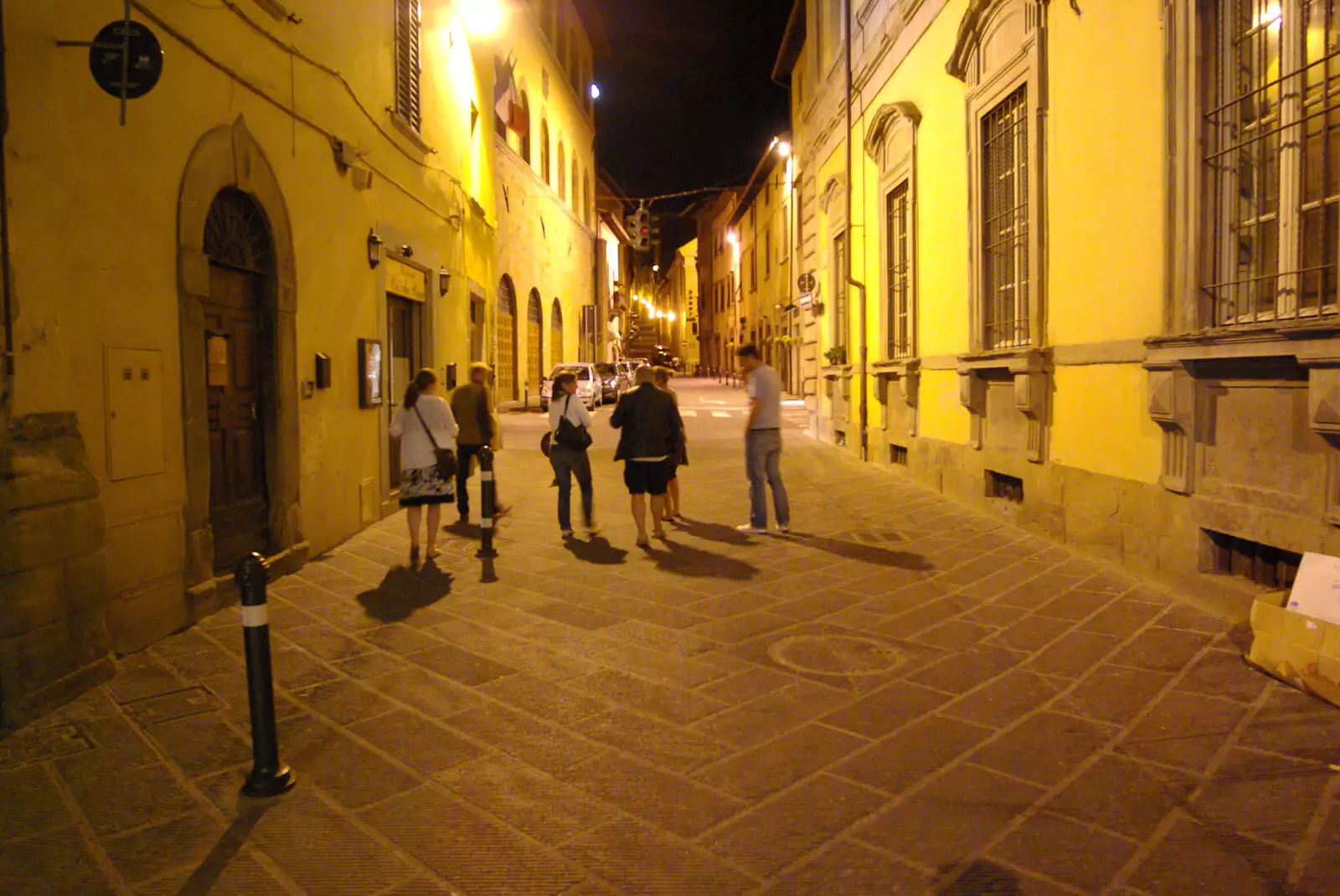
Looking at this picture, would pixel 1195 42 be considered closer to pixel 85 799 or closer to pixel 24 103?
pixel 24 103

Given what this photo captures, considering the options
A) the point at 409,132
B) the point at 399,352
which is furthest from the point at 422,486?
the point at 409,132

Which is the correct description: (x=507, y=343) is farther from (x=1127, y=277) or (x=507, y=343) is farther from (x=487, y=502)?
(x=1127, y=277)

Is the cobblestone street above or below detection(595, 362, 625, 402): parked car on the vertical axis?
below

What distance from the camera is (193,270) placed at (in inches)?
223

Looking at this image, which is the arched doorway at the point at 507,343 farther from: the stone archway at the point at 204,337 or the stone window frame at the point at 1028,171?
the stone archway at the point at 204,337

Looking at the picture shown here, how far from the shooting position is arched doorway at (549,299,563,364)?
101 feet

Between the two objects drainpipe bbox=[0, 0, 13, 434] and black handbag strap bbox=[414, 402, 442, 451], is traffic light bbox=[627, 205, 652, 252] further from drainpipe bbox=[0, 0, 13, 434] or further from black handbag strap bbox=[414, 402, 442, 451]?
drainpipe bbox=[0, 0, 13, 434]

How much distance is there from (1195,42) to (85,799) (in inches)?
272

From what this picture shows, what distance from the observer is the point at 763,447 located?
872 centimetres

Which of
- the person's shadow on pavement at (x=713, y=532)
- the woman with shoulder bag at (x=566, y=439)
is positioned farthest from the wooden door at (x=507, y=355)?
the woman with shoulder bag at (x=566, y=439)

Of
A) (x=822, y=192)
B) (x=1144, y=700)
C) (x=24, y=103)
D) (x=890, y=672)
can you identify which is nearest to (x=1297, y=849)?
(x=1144, y=700)

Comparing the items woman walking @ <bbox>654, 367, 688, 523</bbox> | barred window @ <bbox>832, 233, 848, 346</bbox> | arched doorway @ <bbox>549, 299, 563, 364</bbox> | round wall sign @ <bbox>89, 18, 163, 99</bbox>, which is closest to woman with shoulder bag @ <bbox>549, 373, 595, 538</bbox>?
woman walking @ <bbox>654, 367, 688, 523</bbox>

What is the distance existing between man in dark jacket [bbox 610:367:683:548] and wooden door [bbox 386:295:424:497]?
3014 mm

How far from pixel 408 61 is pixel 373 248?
2.55 metres
